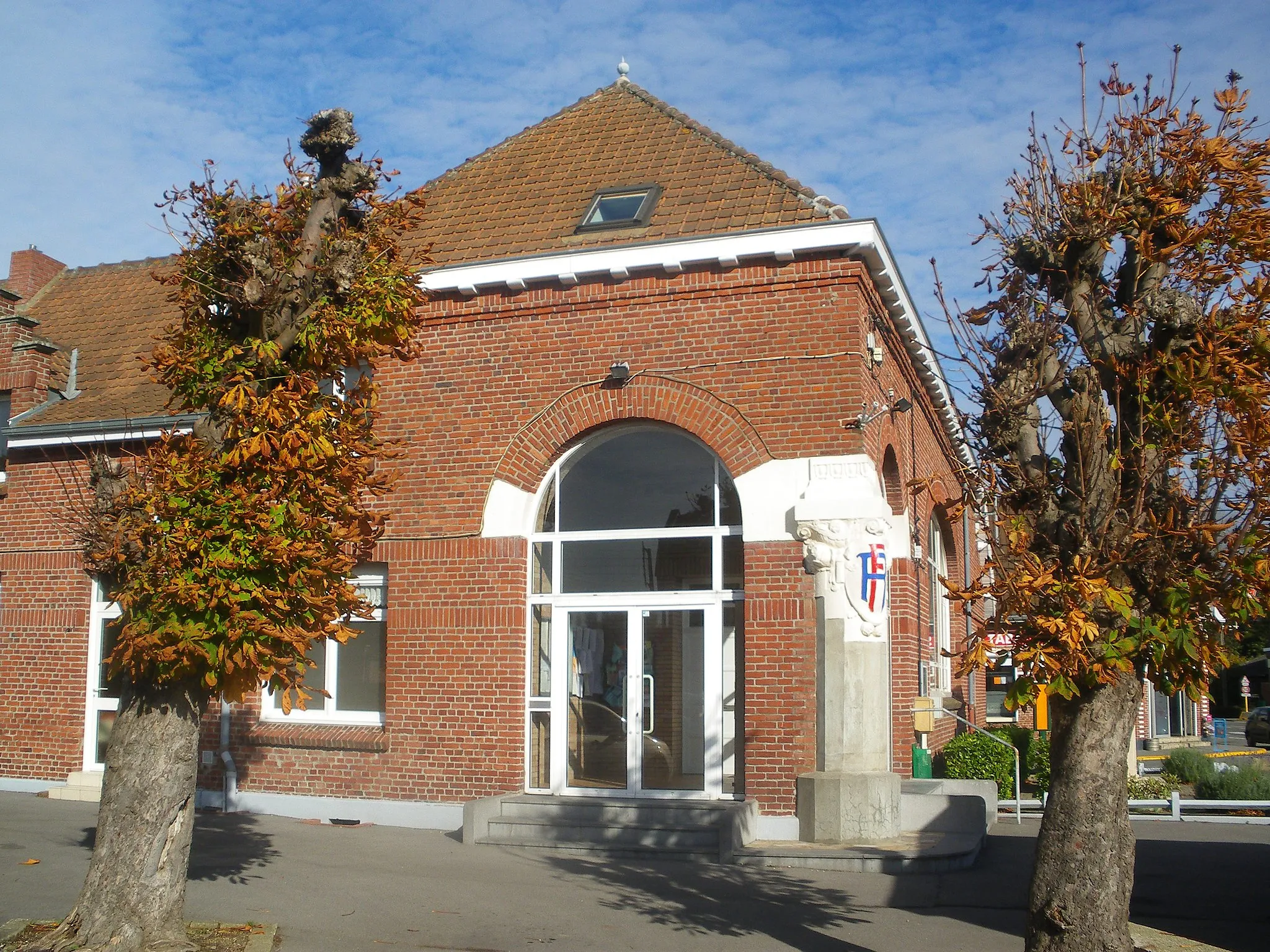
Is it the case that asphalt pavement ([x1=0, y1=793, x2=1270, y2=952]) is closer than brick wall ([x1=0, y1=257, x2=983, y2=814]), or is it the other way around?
asphalt pavement ([x1=0, y1=793, x2=1270, y2=952])

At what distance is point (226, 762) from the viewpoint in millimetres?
13703

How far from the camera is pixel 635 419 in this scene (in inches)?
509

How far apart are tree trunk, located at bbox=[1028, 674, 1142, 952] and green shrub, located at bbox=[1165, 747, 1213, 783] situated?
14.0m

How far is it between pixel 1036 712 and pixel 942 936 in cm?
727

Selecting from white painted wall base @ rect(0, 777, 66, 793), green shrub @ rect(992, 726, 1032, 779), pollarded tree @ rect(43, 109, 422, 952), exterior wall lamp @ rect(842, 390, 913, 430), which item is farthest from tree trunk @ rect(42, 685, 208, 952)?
green shrub @ rect(992, 726, 1032, 779)

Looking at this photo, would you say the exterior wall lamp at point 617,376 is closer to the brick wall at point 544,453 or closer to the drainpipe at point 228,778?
the brick wall at point 544,453

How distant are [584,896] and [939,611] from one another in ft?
Result: 33.4

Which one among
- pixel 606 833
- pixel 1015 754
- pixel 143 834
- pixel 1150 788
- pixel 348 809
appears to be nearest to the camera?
pixel 143 834

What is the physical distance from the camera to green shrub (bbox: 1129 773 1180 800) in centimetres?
1673

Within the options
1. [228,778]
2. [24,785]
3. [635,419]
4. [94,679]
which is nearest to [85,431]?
[94,679]

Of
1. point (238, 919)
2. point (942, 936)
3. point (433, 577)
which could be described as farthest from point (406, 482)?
point (942, 936)

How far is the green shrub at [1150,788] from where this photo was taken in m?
16.7

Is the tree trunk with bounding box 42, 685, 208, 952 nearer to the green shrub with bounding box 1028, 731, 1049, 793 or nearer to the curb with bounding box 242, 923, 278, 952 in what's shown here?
the curb with bounding box 242, 923, 278, 952

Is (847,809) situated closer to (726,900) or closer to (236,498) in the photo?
(726,900)
